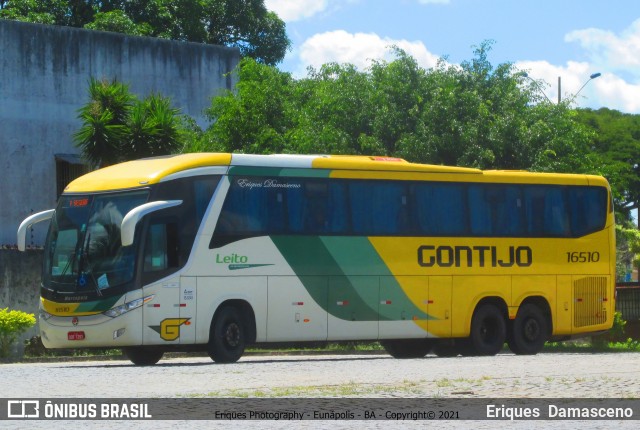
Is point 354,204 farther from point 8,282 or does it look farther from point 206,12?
point 206,12

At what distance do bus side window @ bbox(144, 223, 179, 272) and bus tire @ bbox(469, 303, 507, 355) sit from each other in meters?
6.99

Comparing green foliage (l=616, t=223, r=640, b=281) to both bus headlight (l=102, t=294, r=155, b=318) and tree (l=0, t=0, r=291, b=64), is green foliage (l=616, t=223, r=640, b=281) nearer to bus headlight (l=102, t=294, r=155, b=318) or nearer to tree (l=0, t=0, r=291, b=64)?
tree (l=0, t=0, r=291, b=64)

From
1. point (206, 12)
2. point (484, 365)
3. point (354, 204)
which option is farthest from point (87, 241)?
point (206, 12)

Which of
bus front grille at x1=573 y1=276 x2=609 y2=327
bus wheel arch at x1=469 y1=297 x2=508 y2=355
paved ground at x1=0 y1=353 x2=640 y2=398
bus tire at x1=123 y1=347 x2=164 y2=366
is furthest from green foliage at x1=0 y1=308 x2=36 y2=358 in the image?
bus front grille at x1=573 y1=276 x2=609 y2=327

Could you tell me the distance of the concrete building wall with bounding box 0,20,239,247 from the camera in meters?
40.0

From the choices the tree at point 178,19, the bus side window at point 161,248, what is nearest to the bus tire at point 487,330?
the bus side window at point 161,248

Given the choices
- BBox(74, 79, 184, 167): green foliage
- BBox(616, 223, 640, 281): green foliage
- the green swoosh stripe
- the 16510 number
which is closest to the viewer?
the green swoosh stripe

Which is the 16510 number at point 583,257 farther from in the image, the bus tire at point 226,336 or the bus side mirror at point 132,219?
the bus side mirror at point 132,219

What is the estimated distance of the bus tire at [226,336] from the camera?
22.7m

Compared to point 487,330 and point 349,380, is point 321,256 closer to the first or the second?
point 487,330

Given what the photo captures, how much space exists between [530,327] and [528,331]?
0.12 meters

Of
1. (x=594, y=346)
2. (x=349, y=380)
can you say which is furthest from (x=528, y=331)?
(x=349, y=380)

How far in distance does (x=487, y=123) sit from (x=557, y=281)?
9275 millimetres

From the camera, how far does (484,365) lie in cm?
2038
